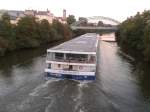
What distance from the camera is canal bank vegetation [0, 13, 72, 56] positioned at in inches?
2286

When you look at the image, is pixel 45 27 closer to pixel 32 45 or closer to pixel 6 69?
pixel 32 45

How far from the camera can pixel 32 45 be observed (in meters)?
66.5

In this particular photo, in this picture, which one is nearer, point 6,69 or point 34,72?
point 34,72

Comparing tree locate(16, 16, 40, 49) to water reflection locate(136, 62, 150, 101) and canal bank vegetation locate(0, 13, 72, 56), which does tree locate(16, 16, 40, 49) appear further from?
water reflection locate(136, 62, 150, 101)

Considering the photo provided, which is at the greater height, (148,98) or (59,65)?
(59,65)

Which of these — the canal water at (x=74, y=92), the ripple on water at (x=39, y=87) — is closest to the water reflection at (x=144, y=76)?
the canal water at (x=74, y=92)

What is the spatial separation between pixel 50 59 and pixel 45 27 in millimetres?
51583

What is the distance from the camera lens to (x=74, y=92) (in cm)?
2712

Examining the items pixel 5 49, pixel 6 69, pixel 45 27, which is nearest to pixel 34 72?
pixel 6 69

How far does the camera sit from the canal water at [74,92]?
78.0ft

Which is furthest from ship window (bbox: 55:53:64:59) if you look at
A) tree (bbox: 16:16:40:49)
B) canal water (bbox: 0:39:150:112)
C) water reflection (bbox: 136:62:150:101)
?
tree (bbox: 16:16:40:49)

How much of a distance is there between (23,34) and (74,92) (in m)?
41.4

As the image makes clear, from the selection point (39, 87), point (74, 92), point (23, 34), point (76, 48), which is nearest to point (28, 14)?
point (23, 34)

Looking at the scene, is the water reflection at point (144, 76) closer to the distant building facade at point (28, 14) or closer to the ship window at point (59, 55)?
the ship window at point (59, 55)
